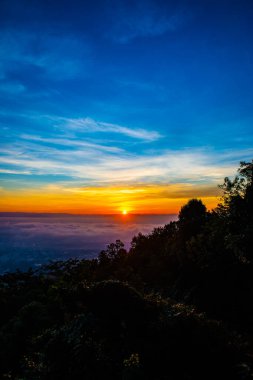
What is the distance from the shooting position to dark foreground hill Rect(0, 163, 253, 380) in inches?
494

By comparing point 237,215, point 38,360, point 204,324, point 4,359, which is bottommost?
point 4,359

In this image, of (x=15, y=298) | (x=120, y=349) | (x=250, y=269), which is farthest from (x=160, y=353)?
(x=15, y=298)

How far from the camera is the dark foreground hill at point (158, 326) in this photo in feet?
41.1

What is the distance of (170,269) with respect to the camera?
46625mm

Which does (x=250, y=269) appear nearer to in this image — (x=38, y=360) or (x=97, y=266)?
(x=38, y=360)

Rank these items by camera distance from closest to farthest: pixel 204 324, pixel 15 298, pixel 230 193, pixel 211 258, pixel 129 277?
pixel 204 324, pixel 230 193, pixel 211 258, pixel 129 277, pixel 15 298

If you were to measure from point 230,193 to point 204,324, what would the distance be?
15.5 m

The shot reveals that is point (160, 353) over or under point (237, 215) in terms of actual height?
under

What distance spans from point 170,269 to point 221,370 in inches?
1387

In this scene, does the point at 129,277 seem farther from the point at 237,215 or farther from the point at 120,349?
the point at 120,349

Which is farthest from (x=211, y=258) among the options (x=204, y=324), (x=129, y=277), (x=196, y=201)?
(x=196, y=201)

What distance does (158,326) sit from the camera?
51.0 feet

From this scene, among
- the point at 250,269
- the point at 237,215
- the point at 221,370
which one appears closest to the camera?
the point at 221,370

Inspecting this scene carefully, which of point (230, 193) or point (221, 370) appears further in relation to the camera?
point (230, 193)
